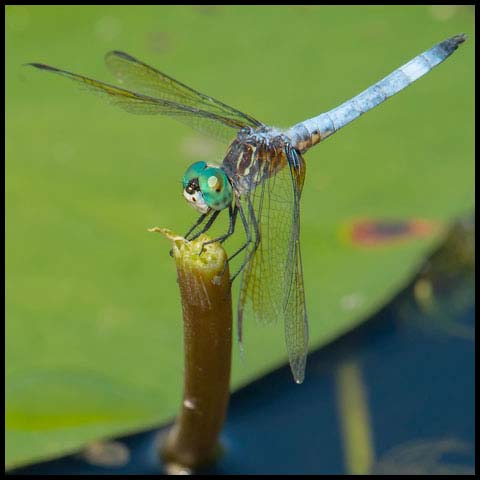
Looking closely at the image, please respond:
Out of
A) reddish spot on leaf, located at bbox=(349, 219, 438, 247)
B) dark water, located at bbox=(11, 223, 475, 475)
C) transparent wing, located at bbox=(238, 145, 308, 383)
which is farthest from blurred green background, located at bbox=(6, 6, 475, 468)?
transparent wing, located at bbox=(238, 145, 308, 383)

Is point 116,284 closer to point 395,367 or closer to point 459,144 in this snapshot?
point 395,367

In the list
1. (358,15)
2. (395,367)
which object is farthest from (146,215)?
(358,15)

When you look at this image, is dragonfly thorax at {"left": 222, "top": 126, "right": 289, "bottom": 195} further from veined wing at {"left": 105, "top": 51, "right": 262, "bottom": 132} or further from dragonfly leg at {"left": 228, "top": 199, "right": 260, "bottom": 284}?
veined wing at {"left": 105, "top": 51, "right": 262, "bottom": 132}

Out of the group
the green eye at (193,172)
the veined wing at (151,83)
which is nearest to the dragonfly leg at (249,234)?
the green eye at (193,172)

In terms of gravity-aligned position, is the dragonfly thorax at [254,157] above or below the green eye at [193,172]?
above

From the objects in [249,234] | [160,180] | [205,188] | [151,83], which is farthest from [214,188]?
[160,180]

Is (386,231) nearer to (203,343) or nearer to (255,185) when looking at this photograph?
(255,185)

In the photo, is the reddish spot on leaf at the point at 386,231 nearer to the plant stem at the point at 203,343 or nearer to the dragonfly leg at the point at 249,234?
the dragonfly leg at the point at 249,234
